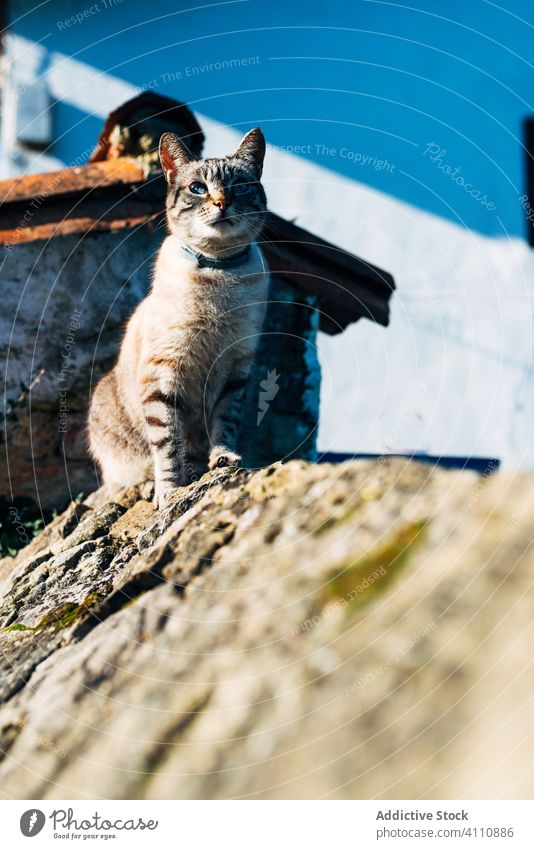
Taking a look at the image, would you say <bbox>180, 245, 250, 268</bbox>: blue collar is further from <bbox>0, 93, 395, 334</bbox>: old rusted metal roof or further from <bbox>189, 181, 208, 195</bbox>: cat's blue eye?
<bbox>0, 93, 395, 334</bbox>: old rusted metal roof

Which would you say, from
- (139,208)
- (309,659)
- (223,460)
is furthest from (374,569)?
(139,208)

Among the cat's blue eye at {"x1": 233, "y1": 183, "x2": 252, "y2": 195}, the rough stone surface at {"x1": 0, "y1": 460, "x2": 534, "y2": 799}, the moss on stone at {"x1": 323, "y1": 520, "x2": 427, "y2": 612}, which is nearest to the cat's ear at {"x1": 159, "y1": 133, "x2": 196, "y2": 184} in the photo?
the cat's blue eye at {"x1": 233, "y1": 183, "x2": 252, "y2": 195}

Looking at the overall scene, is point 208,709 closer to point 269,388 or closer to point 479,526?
point 479,526

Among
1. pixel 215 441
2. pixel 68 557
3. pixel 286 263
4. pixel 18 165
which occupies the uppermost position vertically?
pixel 18 165

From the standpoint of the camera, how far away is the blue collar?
570 cm

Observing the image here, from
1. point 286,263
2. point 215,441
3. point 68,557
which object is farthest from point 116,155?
point 68,557

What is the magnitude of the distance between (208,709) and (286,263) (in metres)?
4.96

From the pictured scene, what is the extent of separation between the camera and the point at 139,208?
23.1ft

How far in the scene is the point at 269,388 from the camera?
7297mm

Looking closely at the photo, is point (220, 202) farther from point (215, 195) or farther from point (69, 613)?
point (69, 613)

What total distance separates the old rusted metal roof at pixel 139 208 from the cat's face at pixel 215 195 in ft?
2.83

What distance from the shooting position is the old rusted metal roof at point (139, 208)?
6957mm

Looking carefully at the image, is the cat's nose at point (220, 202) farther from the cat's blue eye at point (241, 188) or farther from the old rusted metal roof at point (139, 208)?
the old rusted metal roof at point (139, 208)

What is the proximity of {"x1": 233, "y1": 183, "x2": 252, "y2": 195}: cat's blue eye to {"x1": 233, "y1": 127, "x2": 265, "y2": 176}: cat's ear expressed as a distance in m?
0.20
